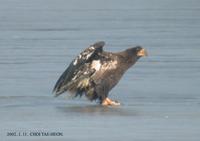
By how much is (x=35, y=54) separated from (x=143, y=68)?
257cm

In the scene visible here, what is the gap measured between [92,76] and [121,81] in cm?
179

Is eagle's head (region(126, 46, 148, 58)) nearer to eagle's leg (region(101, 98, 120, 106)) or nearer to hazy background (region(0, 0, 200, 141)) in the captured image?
hazy background (region(0, 0, 200, 141))

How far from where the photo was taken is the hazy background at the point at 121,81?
40.9 feet

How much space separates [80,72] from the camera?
14602mm

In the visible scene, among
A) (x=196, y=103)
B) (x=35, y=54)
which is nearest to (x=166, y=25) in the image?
(x=35, y=54)

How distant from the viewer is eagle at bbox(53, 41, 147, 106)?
14562mm

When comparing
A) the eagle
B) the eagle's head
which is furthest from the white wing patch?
the eagle's head

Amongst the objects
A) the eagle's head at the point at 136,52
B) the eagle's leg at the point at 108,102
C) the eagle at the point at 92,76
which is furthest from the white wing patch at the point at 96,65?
the eagle's head at the point at 136,52

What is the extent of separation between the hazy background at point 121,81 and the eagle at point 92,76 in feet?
0.60

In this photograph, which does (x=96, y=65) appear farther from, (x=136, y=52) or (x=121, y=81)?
(x=121, y=81)

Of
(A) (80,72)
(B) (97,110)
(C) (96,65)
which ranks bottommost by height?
(B) (97,110)

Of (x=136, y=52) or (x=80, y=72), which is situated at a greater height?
(x=136, y=52)

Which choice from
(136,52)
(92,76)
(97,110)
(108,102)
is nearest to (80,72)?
(92,76)

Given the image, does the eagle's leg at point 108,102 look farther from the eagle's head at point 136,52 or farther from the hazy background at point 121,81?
the eagle's head at point 136,52
